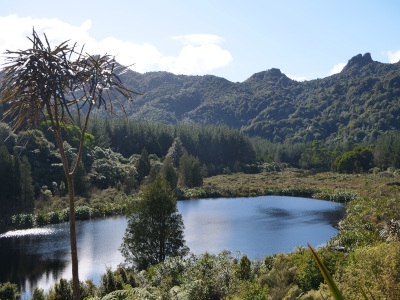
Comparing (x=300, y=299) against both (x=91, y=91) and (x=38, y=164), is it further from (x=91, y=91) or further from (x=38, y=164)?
(x=38, y=164)

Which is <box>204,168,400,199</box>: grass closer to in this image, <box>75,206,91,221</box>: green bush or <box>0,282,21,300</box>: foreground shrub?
<box>75,206,91,221</box>: green bush

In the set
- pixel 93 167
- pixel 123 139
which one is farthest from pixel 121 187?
pixel 123 139

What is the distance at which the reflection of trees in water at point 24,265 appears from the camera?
69.0ft

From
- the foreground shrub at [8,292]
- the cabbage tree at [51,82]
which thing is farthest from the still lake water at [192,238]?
the cabbage tree at [51,82]

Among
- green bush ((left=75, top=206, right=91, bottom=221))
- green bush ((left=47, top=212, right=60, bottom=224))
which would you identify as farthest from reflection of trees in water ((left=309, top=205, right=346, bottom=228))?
green bush ((left=47, top=212, right=60, bottom=224))

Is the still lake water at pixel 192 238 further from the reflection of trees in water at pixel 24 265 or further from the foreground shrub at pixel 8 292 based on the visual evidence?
the foreground shrub at pixel 8 292

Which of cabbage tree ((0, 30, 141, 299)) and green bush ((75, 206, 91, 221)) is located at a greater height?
cabbage tree ((0, 30, 141, 299))

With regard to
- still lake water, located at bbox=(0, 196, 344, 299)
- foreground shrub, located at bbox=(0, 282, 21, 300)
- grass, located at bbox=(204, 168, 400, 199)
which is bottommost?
still lake water, located at bbox=(0, 196, 344, 299)

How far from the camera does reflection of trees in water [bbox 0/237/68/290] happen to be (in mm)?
21031

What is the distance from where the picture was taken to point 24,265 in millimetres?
23312

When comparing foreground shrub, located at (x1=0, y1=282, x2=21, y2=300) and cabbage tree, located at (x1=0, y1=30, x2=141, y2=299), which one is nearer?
cabbage tree, located at (x1=0, y1=30, x2=141, y2=299)

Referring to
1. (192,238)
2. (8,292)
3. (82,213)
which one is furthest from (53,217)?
(8,292)

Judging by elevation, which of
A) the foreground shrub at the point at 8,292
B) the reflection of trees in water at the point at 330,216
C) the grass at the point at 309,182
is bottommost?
the reflection of trees in water at the point at 330,216

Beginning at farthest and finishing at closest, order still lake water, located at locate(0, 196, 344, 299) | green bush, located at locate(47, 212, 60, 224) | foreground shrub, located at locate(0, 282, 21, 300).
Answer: green bush, located at locate(47, 212, 60, 224) → still lake water, located at locate(0, 196, 344, 299) → foreground shrub, located at locate(0, 282, 21, 300)
